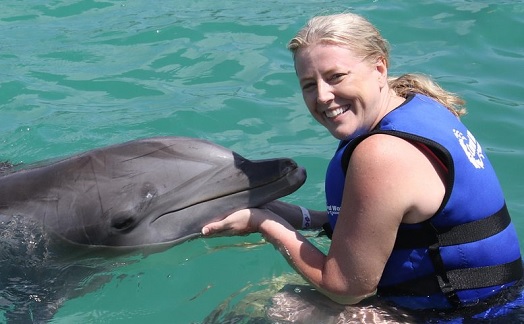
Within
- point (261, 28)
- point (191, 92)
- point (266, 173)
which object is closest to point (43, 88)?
point (191, 92)

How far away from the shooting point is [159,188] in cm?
632

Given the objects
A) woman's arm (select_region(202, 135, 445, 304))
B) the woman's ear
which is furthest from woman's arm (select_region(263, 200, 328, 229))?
the woman's ear

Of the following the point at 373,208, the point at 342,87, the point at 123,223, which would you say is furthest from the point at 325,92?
the point at 123,223

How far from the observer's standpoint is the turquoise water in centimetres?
701

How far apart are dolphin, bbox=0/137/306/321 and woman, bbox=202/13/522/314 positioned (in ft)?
1.81

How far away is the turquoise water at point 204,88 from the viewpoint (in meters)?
7.01

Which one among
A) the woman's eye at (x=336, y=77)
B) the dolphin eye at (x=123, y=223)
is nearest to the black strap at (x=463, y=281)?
the woman's eye at (x=336, y=77)

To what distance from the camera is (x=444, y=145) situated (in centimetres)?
523

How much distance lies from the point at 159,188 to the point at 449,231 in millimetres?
2137

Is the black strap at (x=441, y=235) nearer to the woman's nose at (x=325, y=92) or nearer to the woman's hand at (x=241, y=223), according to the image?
the woman's nose at (x=325, y=92)

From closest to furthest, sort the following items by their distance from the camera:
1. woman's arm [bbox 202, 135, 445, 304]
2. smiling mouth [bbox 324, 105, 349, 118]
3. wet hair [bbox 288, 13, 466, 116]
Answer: woman's arm [bbox 202, 135, 445, 304], wet hair [bbox 288, 13, 466, 116], smiling mouth [bbox 324, 105, 349, 118]

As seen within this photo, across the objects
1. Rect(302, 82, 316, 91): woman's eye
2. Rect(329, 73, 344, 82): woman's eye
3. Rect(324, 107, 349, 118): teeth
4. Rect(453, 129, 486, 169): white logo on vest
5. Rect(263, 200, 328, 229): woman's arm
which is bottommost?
Rect(263, 200, 328, 229): woman's arm

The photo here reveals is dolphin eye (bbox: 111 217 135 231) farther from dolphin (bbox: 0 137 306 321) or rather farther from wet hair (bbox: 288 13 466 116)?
wet hair (bbox: 288 13 466 116)

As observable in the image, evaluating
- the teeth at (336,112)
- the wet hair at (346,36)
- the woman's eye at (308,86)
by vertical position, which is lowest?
the teeth at (336,112)
